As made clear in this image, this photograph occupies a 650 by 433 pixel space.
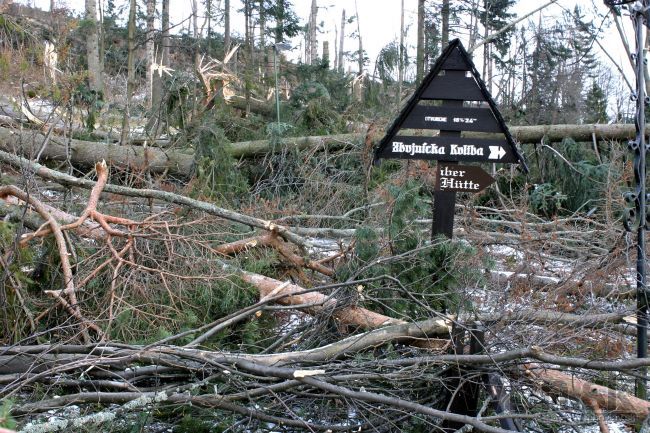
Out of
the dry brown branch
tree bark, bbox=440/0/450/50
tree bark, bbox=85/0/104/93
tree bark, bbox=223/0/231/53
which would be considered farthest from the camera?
tree bark, bbox=223/0/231/53

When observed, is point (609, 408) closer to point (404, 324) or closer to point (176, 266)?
point (404, 324)

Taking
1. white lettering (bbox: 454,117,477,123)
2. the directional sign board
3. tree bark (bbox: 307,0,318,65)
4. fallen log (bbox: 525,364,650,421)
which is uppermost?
tree bark (bbox: 307,0,318,65)

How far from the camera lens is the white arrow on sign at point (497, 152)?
4.59 meters

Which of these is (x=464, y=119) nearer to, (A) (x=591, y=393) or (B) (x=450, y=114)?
(B) (x=450, y=114)

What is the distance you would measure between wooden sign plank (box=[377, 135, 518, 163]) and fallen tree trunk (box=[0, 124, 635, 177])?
420 cm

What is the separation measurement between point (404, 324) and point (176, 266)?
1.70 meters

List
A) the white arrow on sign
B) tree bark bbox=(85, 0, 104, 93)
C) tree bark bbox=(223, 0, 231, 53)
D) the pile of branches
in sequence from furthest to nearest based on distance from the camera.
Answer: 1. tree bark bbox=(223, 0, 231, 53)
2. tree bark bbox=(85, 0, 104, 93)
3. the white arrow on sign
4. the pile of branches

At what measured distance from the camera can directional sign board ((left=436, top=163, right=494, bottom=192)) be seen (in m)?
4.59

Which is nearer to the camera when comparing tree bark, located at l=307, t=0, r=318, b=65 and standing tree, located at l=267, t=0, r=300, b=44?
standing tree, located at l=267, t=0, r=300, b=44

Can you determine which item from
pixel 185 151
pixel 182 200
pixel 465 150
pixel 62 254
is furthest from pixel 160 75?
pixel 465 150

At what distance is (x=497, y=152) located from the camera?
4.59m

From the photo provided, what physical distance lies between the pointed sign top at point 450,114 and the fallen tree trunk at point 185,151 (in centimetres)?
418

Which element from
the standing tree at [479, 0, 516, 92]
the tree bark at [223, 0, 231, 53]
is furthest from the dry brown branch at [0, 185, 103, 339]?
the standing tree at [479, 0, 516, 92]

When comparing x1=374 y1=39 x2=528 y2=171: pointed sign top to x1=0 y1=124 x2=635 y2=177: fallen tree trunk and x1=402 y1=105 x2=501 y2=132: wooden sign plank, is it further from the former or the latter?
x1=0 y1=124 x2=635 y2=177: fallen tree trunk
